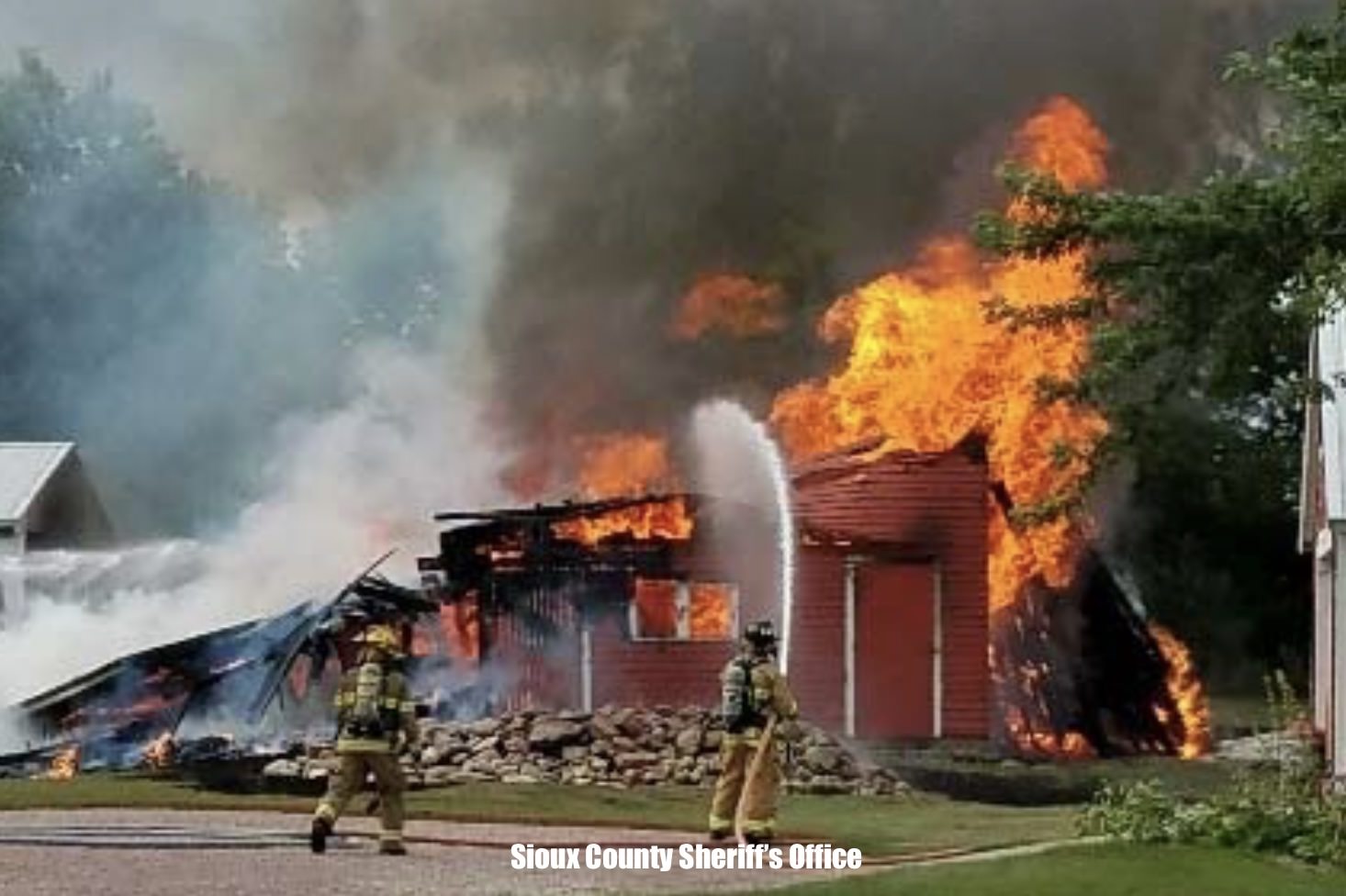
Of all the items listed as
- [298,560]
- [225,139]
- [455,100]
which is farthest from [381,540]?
[225,139]

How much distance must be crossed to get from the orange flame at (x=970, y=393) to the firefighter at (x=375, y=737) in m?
13.8

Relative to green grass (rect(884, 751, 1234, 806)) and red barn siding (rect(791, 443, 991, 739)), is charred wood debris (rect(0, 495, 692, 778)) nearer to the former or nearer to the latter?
red barn siding (rect(791, 443, 991, 739))

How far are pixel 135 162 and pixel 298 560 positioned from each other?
18.2 m

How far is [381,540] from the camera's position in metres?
31.2

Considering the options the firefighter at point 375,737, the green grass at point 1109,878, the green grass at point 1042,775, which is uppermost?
the firefighter at point 375,737

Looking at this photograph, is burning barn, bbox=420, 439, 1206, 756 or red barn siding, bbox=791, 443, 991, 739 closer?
burning barn, bbox=420, 439, 1206, 756

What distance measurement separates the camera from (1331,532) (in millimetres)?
20578

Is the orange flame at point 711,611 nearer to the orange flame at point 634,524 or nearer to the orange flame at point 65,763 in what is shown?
the orange flame at point 634,524

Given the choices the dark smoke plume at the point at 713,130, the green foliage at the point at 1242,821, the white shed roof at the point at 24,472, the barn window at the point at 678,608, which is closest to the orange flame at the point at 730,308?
the dark smoke plume at the point at 713,130

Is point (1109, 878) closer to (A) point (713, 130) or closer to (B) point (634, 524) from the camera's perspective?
(B) point (634, 524)

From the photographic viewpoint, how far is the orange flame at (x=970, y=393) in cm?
2953

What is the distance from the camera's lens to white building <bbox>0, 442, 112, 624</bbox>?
2923 centimetres

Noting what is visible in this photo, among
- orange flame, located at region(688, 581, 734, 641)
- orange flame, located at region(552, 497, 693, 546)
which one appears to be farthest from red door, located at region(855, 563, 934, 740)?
orange flame, located at region(552, 497, 693, 546)

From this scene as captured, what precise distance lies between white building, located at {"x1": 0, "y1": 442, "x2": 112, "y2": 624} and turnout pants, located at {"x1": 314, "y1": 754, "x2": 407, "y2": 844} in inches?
569
